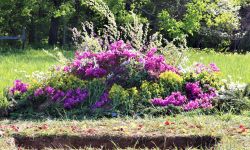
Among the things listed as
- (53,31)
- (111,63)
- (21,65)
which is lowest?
(21,65)

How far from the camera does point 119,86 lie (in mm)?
8234

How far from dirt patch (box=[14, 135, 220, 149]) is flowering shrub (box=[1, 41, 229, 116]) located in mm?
1629

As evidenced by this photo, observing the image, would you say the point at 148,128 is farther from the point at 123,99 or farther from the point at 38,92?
the point at 38,92

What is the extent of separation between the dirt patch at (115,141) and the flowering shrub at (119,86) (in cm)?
163

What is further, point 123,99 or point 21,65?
point 21,65

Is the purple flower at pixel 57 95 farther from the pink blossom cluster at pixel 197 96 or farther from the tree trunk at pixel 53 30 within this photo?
the tree trunk at pixel 53 30

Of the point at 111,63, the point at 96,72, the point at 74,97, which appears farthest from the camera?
the point at 111,63

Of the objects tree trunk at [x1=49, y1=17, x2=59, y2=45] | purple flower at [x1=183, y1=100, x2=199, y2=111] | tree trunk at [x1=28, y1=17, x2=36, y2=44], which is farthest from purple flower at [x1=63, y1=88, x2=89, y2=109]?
tree trunk at [x1=28, y1=17, x2=36, y2=44]

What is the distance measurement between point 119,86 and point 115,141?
87.5 inches

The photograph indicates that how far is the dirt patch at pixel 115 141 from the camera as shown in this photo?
6039mm

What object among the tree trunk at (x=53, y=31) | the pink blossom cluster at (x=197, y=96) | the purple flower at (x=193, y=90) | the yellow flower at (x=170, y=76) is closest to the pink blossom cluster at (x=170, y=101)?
the pink blossom cluster at (x=197, y=96)

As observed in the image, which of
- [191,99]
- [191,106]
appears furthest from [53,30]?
[191,106]

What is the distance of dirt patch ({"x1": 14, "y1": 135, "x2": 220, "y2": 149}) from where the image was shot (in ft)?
19.8

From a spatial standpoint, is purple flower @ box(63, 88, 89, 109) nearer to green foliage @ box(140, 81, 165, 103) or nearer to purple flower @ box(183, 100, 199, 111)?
green foliage @ box(140, 81, 165, 103)
